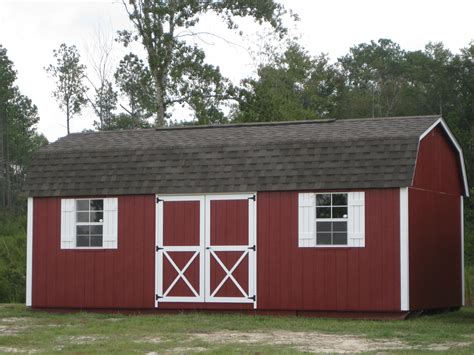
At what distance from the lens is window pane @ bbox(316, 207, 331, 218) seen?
790 inches

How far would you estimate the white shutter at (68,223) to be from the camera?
21.8 m

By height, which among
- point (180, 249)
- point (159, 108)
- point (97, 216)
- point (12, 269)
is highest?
point (159, 108)

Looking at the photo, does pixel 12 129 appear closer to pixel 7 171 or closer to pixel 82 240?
pixel 7 171

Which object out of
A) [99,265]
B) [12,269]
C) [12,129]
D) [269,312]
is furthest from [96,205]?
[12,129]

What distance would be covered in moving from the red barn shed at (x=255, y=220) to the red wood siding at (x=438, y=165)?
42 mm

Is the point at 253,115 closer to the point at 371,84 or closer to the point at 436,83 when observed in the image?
the point at 436,83

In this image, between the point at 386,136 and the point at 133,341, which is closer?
the point at 133,341

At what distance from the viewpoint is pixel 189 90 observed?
3912cm

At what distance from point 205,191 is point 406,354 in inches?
317

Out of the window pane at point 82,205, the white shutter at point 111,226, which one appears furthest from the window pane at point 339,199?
the window pane at point 82,205

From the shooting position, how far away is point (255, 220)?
810 inches

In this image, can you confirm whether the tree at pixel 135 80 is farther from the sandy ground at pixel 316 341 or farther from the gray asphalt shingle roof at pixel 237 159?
the sandy ground at pixel 316 341

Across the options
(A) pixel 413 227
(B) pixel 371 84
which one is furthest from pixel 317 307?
(B) pixel 371 84

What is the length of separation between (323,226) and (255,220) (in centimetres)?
134
